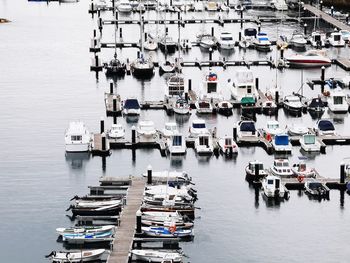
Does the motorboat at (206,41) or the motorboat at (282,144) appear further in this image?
the motorboat at (206,41)

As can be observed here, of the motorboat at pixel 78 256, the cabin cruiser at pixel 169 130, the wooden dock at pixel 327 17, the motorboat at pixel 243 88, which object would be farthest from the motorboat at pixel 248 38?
the motorboat at pixel 78 256

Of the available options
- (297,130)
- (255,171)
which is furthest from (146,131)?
(255,171)

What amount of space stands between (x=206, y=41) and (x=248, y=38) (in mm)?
3999

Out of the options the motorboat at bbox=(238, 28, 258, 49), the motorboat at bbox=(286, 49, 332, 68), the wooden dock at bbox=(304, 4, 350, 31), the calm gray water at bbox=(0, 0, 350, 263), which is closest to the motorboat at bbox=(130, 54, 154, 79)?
the calm gray water at bbox=(0, 0, 350, 263)

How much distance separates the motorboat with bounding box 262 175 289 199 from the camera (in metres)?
67.9

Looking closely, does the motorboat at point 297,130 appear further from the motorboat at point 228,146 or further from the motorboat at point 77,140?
the motorboat at point 77,140

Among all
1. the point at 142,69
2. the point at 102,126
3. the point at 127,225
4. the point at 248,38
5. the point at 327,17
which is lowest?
the point at 127,225

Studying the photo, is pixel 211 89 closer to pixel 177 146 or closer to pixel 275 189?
pixel 177 146

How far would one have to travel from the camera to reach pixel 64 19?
129750 mm

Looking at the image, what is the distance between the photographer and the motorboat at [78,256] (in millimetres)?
58375

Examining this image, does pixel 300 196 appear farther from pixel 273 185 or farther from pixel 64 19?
pixel 64 19

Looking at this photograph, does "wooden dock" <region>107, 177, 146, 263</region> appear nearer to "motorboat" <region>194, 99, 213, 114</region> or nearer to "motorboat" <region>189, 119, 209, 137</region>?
"motorboat" <region>189, 119, 209, 137</region>

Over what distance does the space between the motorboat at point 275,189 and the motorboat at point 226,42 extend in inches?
1725

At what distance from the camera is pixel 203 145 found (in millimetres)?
76438
